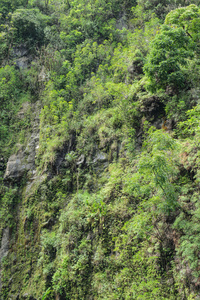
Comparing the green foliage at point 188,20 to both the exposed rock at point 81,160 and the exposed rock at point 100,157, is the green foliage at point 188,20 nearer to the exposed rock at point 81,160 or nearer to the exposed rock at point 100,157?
the exposed rock at point 100,157

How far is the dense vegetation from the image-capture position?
5.62m

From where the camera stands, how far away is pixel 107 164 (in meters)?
11.1

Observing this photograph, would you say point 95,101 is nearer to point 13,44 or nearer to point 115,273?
point 115,273

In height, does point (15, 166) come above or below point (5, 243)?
above

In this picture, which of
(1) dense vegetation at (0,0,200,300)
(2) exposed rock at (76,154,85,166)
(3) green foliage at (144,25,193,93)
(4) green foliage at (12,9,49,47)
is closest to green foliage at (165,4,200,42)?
(1) dense vegetation at (0,0,200,300)

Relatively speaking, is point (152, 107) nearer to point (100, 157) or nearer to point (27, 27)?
point (100, 157)

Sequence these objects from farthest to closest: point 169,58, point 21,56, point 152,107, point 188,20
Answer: point 21,56 → point 152,107 → point 188,20 → point 169,58

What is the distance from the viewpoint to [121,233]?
25.4 feet

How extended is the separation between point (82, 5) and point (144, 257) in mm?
25593

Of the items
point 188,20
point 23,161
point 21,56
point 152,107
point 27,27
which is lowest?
point 23,161

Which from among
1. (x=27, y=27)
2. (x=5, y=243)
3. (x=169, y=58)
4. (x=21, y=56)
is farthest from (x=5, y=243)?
(x=27, y=27)

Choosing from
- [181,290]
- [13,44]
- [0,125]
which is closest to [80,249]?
[181,290]

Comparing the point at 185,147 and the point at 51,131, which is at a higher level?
the point at 185,147

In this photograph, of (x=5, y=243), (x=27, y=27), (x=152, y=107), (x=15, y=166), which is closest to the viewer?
(x=152, y=107)
